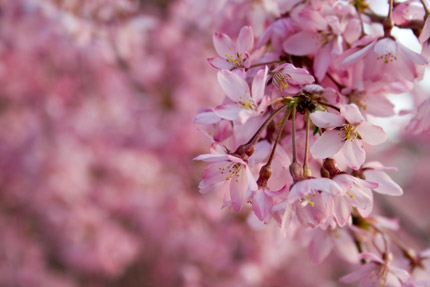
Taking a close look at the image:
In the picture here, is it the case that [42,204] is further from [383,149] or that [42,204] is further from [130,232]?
[383,149]

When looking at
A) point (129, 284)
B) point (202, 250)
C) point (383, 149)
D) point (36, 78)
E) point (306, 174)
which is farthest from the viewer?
point (383, 149)

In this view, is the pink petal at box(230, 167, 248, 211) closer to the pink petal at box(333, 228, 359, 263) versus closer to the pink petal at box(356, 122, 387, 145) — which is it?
the pink petal at box(356, 122, 387, 145)

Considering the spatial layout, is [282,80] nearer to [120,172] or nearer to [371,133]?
[371,133]

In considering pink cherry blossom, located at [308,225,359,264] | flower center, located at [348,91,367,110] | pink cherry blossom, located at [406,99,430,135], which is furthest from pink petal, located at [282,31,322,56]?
pink cherry blossom, located at [308,225,359,264]

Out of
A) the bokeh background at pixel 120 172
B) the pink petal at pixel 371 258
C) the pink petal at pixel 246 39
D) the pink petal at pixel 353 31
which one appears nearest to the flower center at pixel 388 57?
the pink petal at pixel 353 31

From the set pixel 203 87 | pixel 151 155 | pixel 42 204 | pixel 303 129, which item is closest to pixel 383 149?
pixel 203 87

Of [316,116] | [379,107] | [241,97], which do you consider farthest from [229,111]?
[379,107]

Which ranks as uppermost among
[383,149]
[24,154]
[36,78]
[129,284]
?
[36,78]

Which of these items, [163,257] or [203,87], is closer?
[203,87]
